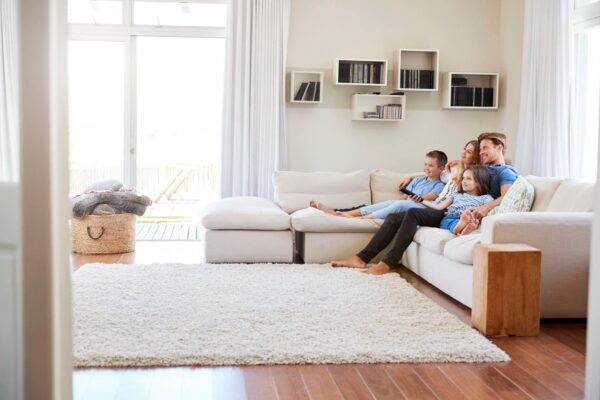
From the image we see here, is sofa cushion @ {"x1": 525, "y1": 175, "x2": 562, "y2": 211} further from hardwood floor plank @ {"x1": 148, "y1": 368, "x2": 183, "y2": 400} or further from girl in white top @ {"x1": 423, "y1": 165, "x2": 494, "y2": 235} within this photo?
hardwood floor plank @ {"x1": 148, "y1": 368, "x2": 183, "y2": 400}

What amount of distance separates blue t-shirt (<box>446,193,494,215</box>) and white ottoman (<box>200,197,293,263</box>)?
1.32 meters

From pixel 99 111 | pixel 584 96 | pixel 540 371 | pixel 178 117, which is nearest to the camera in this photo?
pixel 540 371

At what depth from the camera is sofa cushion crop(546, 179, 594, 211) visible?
439 centimetres

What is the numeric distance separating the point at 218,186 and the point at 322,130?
1.26 meters

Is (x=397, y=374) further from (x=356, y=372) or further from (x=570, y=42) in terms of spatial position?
(x=570, y=42)

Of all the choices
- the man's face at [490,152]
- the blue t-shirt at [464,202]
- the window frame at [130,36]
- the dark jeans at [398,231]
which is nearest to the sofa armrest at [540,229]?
the blue t-shirt at [464,202]

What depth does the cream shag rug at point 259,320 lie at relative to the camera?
3314mm

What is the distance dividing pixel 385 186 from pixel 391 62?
75.9 inches

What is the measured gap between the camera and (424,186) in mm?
6164

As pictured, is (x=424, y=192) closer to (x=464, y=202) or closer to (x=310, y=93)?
(x=464, y=202)

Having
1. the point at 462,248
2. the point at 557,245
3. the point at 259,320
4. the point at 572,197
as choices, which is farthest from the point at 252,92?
the point at 557,245

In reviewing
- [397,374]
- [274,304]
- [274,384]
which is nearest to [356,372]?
[397,374]

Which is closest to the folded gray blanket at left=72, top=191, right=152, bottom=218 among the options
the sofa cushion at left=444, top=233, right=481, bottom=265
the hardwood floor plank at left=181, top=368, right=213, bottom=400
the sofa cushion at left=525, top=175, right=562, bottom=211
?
the sofa cushion at left=444, top=233, right=481, bottom=265

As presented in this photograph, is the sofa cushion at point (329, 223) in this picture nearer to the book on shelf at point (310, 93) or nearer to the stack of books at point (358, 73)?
the book on shelf at point (310, 93)
